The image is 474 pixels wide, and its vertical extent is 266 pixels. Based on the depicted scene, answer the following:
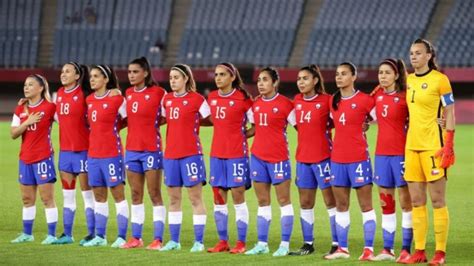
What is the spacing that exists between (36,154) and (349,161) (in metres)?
3.61

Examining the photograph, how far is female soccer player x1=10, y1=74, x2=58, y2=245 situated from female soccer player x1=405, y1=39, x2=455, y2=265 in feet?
13.5

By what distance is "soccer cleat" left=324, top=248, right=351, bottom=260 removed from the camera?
35.3ft

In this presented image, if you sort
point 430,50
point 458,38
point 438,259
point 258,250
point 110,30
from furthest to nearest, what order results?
1. point 110,30
2. point 458,38
3. point 258,250
4. point 430,50
5. point 438,259

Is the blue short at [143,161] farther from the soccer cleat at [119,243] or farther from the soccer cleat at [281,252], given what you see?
the soccer cleat at [281,252]

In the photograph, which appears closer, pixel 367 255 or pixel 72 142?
pixel 367 255

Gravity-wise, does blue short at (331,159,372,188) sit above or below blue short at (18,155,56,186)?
above

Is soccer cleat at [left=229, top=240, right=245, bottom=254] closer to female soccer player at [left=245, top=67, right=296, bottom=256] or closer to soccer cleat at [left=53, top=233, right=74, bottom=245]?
female soccer player at [left=245, top=67, right=296, bottom=256]

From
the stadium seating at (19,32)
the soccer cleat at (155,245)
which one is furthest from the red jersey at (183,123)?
the stadium seating at (19,32)

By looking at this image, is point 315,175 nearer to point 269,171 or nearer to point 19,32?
point 269,171

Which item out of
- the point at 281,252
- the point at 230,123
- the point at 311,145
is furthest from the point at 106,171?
the point at 311,145

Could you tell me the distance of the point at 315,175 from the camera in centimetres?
1103

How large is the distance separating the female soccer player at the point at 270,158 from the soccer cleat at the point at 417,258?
4.43ft

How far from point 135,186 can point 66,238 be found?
1049mm

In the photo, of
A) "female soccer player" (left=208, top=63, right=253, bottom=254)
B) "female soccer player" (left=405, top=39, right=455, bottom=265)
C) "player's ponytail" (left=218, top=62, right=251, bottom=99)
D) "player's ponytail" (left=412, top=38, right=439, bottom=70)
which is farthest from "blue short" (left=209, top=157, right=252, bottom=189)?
"player's ponytail" (left=412, top=38, right=439, bottom=70)
